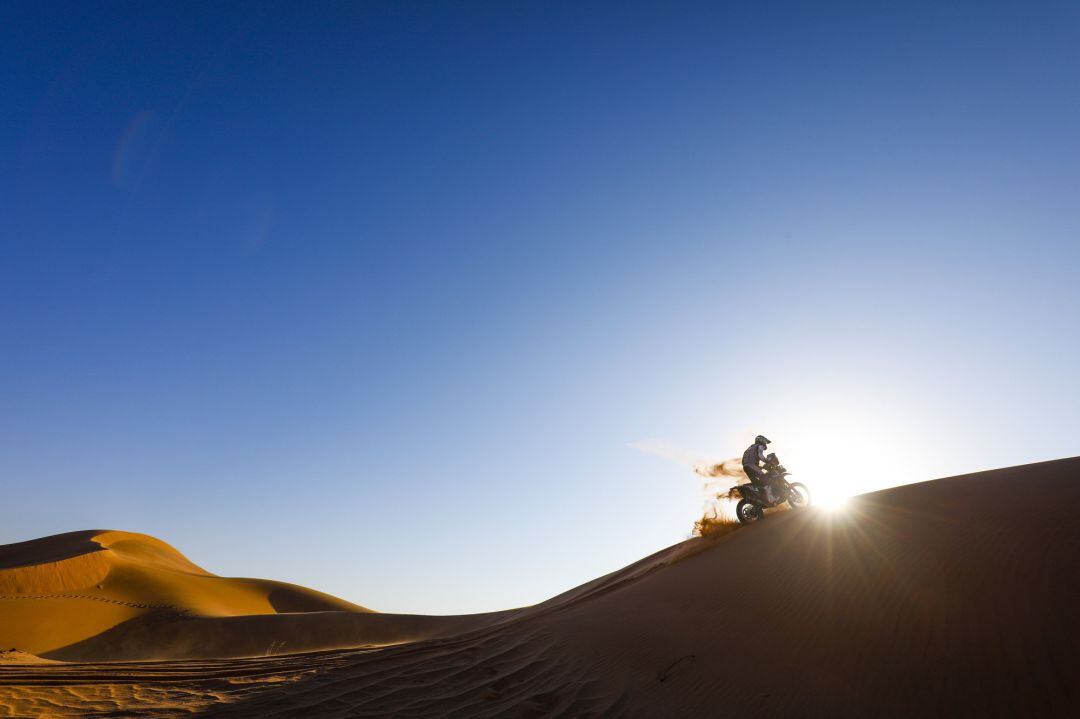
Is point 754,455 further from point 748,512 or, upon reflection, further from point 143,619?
point 143,619

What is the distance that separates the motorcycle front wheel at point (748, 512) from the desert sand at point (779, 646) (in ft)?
1.38

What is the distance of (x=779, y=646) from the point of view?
6.65 meters

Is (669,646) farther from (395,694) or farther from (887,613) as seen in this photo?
(395,694)

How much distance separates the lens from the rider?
12875 mm

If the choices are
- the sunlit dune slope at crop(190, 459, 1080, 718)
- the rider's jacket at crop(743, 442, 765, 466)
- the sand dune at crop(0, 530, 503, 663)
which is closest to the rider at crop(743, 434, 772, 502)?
the rider's jacket at crop(743, 442, 765, 466)

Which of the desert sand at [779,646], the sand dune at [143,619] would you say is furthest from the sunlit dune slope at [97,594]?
the desert sand at [779,646]

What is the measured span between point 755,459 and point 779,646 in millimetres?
6676

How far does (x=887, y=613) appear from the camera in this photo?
6.38 metres

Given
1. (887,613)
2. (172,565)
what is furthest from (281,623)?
(887,613)

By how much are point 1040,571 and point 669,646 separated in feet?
13.8

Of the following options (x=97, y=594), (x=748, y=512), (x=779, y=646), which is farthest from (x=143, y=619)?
(x=779, y=646)

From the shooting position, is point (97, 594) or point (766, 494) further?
point (97, 594)

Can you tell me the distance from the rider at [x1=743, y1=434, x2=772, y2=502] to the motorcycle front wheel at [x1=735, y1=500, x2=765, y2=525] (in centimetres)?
59

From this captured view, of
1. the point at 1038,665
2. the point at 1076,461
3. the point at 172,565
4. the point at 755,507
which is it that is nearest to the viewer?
the point at 1038,665
